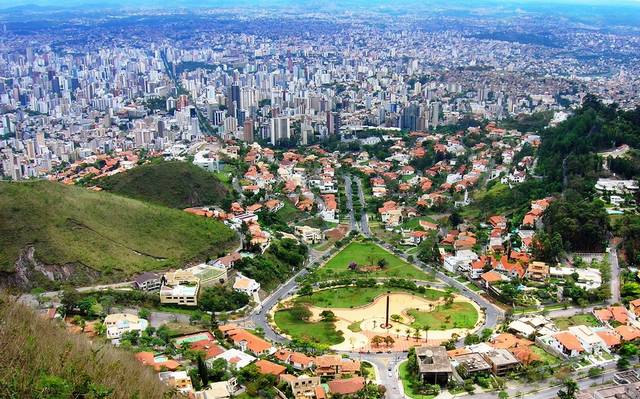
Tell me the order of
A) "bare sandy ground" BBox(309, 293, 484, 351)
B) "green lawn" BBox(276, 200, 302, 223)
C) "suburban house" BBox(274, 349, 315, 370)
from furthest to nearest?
"green lawn" BBox(276, 200, 302, 223) < "bare sandy ground" BBox(309, 293, 484, 351) < "suburban house" BBox(274, 349, 315, 370)

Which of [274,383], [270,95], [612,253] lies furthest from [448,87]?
[274,383]

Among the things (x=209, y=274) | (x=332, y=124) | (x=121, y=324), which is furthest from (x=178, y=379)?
(x=332, y=124)

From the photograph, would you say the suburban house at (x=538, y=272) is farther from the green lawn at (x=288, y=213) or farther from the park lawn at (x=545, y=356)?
the green lawn at (x=288, y=213)

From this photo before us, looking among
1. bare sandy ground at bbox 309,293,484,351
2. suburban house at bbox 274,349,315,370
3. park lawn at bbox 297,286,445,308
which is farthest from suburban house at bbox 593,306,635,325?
suburban house at bbox 274,349,315,370

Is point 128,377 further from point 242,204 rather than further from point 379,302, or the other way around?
point 242,204

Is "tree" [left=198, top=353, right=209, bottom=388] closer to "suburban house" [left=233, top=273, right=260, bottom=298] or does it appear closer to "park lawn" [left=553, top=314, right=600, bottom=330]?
"suburban house" [left=233, top=273, right=260, bottom=298]

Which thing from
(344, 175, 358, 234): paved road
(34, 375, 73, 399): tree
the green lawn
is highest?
(34, 375, 73, 399): tree

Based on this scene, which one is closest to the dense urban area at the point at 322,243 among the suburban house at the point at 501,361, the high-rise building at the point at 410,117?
the suburban house at the point at 501,361
